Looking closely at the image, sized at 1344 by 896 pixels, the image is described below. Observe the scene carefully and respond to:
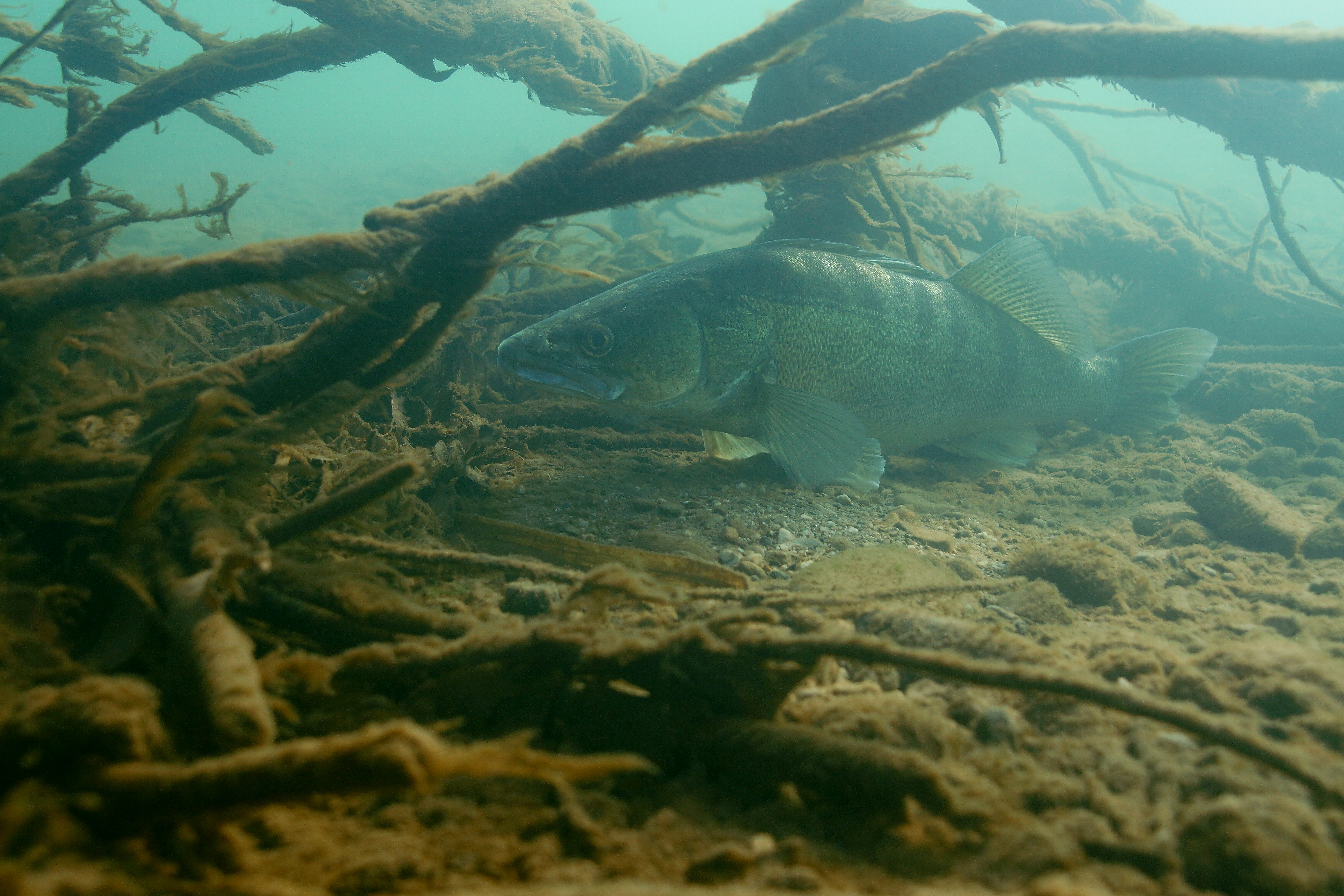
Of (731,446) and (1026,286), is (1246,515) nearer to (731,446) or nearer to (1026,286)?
(1026,286)

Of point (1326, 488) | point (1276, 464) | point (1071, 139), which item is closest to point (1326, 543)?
point (1326, 488)

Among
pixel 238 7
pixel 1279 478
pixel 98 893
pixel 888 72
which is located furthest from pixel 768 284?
pixel 238 7

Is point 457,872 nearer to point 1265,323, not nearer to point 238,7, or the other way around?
point 1265,323

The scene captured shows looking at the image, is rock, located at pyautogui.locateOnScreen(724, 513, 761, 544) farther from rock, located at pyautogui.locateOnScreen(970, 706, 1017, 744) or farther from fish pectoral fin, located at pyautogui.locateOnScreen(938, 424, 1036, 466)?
fish pectoral fin, located at pyautogui.locateOnScreen(938, 424, 1036, 466)

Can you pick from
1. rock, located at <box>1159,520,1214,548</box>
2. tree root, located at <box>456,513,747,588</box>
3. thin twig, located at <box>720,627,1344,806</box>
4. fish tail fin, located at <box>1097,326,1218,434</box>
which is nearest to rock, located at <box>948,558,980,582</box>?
tree root, located at <box>456,513,747,588</box>

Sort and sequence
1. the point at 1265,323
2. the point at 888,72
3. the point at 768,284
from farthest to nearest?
the point at 1265,323, the point at 888,72, the point at 768,284

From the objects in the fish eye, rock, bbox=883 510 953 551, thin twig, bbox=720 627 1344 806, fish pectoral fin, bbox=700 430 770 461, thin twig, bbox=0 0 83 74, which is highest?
thin twig, bbox=0 0 83 74

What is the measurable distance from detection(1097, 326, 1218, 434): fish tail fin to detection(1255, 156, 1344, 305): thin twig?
394 centimetres

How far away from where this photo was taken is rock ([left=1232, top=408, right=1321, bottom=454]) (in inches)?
223

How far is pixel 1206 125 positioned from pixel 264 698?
11.4 m

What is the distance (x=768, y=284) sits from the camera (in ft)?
13.2

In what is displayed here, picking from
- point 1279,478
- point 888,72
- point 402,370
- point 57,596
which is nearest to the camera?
point 57,596

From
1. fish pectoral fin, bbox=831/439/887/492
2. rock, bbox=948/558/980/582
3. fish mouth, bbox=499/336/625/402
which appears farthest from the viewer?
fish pectoral fin, bbox=831/439/887/492

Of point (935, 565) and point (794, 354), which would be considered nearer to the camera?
point (935, 565)
